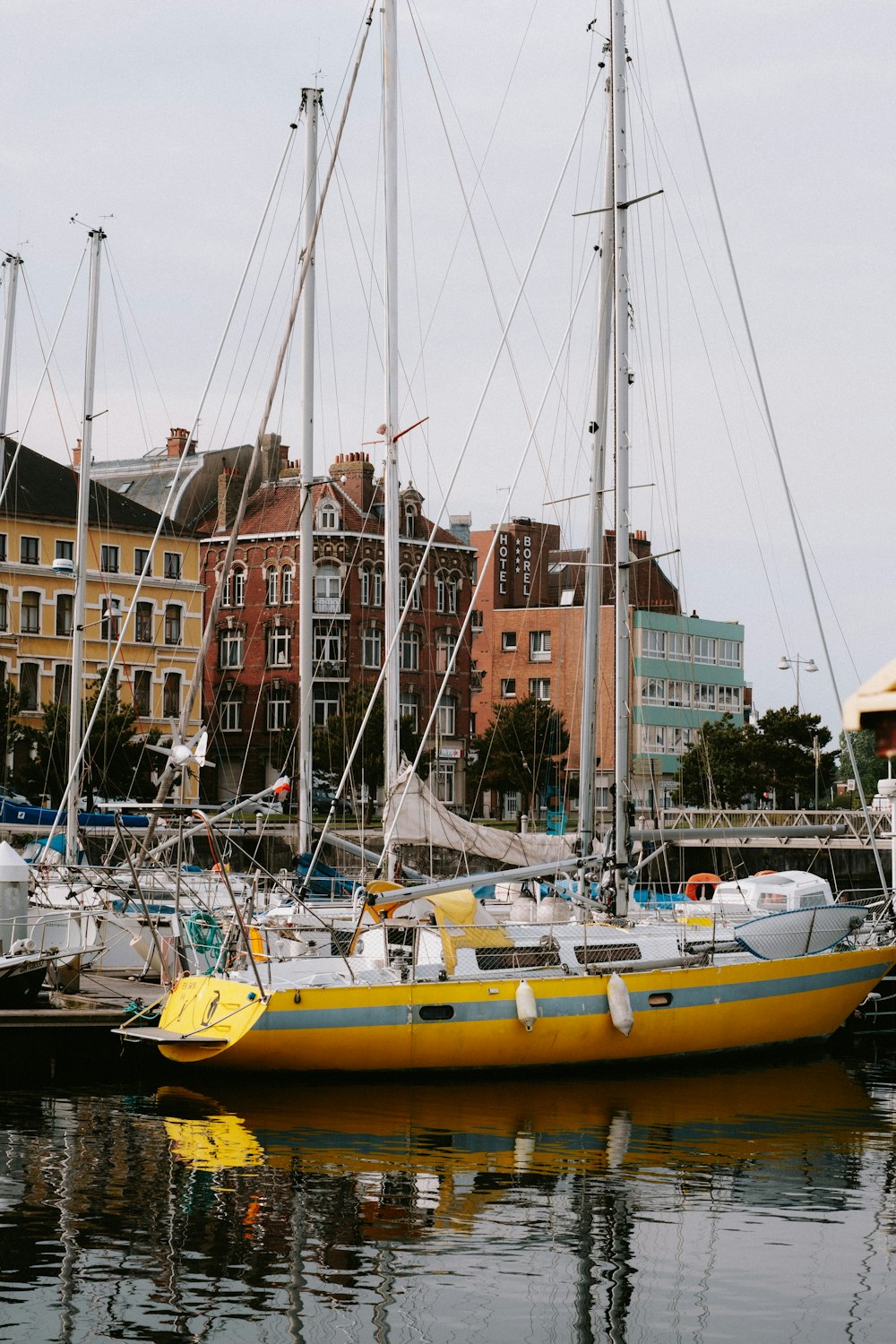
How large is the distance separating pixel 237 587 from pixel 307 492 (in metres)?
55.5

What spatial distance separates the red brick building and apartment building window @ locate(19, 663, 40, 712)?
9.74m

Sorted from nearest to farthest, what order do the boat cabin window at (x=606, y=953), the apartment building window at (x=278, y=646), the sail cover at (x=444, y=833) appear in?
1. the boat cabin window at (x=606, y=953)
2. the sail cover at (x=444, y=833)
3. the apartment building window at (x=278, y=646)

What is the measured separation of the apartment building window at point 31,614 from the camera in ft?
259

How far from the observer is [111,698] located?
68875 mm

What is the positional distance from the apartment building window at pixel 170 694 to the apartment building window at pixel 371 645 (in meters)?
10.8

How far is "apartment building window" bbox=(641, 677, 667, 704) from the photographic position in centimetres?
9781

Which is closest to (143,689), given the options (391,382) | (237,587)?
(237,587)

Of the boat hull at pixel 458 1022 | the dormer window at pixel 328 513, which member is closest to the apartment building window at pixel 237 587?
the dormer window at pixel 328 513

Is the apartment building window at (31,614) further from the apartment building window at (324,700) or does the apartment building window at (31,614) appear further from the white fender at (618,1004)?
the white fender at (618,1004)

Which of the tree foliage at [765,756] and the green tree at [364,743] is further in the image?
the tree foliage at [765,756]

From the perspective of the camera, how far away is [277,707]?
86438 mm

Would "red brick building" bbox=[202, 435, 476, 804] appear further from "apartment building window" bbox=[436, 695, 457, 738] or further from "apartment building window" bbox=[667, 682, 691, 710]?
"apartment building window" bbox=[667, 682, 691, 710]

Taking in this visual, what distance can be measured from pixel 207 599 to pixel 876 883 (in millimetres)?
42959

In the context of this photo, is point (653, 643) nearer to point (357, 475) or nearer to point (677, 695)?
point (677, 695)
